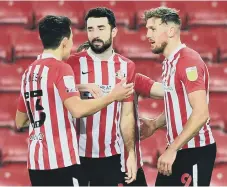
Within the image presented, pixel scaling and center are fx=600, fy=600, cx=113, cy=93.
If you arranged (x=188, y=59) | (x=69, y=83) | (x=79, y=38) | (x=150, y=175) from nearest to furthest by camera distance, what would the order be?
1. (x=69, y=83)
2. (x=188, y=59)
3. (x=150, y=175)
4. (x=79, y=38)

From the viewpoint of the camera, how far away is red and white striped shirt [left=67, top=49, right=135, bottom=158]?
3.26 meters

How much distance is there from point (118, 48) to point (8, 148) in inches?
53.3

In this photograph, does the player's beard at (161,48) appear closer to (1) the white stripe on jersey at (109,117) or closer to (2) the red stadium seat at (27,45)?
(1) the white stripe on jersey at (109,117)

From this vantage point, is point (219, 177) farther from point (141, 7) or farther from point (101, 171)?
point (141, 7)

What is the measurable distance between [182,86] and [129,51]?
2322 millimetres

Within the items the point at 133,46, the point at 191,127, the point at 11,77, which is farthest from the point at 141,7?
the point at 191,127

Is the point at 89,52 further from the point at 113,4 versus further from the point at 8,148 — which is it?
the point at 113,4

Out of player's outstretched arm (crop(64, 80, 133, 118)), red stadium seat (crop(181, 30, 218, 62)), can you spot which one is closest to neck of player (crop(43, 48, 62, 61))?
player's outstretched arm (crop(64, 80, 133, 118))

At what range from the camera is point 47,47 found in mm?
2938

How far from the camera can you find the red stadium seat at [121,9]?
571cm

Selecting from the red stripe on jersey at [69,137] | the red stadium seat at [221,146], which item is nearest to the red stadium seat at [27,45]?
the red stadium seat at [221,146]

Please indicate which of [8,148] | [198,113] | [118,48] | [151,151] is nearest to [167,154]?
[198,113]

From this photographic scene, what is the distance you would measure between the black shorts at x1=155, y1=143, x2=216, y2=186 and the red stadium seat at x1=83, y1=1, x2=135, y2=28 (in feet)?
9.07

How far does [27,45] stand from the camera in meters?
5.42
